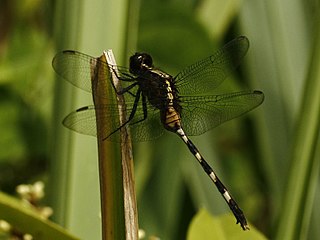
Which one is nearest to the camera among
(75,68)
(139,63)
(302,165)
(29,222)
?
(29,222)

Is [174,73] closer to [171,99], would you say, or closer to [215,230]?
[171,99]

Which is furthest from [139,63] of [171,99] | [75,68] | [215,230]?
[215,230]

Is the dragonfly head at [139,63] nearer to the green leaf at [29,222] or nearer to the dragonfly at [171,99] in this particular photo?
the dragonfly at [171,99]

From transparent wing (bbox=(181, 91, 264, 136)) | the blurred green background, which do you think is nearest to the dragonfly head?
transparent wing (bbox=(181, 91, 264, 136))

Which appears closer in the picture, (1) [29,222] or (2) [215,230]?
(1) [29,222]

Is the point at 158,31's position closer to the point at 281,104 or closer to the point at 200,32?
the point at 200,32

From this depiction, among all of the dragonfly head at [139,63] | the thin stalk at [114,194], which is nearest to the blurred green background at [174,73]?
the dragonfly head at [139,63]

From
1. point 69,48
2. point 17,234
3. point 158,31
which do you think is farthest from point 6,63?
point 17,234
